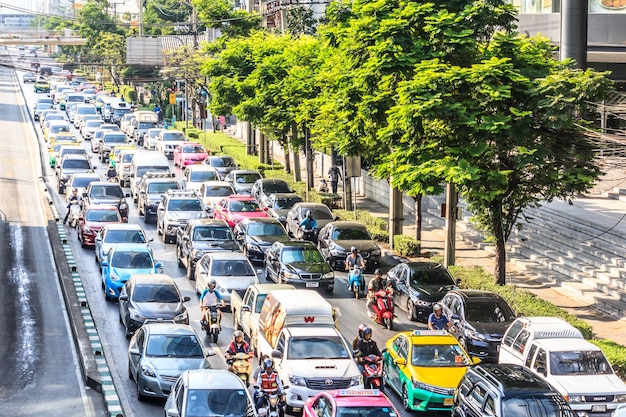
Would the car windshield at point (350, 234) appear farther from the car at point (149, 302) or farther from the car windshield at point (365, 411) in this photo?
the car windshield at point (365, 411)

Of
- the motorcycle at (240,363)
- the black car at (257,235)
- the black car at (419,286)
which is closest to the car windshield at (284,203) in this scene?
the black car at (257,235)

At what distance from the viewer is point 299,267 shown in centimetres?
3322

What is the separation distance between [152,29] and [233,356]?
410 ft

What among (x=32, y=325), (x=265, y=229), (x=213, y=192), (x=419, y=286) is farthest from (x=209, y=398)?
(x=213, y=192)

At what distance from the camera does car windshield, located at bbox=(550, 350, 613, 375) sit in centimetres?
2152

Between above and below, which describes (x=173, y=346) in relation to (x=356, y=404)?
below

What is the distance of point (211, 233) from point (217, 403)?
17.9 m

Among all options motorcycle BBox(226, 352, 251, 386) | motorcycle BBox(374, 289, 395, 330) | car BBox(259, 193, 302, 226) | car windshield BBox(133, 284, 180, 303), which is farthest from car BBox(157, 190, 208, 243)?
motorcycle BBox(226, 352, 251, 386)

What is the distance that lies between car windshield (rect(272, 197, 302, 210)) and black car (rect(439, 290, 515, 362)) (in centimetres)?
1795

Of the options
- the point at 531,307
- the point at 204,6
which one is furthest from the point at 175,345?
the point at 204,6

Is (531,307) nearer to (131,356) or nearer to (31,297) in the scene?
(131,356)

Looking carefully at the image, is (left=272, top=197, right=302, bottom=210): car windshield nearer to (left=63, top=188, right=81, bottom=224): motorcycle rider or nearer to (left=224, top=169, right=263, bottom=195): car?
(left=224, top=169, right=263, bottom=195): car

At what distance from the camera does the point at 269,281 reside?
3491 cm

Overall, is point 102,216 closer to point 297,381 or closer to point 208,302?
point 208,302
